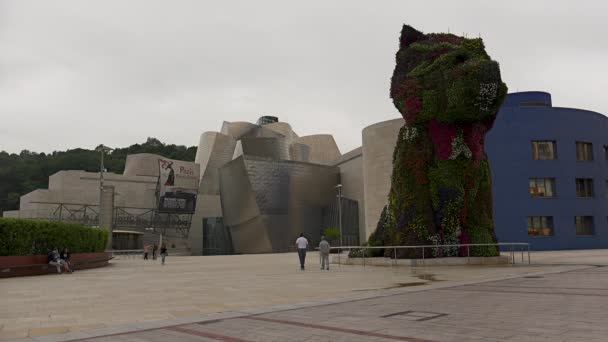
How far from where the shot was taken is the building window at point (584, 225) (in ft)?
116

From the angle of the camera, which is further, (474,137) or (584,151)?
(584,151)

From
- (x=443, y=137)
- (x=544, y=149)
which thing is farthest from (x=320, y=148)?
(x=443, y=137)

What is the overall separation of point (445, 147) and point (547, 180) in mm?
19875

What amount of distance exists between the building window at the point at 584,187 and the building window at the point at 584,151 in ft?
5.22

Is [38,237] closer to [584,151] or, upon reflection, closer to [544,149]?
[544,149]

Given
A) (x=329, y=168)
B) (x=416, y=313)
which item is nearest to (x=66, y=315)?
(x=416, y=313)

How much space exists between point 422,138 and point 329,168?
147ft

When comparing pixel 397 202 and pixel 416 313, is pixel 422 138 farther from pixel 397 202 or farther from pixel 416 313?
pixel 416 313

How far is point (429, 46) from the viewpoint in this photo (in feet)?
67.2

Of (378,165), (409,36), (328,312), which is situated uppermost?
(409,36)

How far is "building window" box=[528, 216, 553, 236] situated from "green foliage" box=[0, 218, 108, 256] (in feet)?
95.9

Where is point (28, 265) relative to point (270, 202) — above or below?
Answer: below

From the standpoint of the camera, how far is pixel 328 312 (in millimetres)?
7945

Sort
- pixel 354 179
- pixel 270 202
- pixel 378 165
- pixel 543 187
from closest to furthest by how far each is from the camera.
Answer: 1. pixel 543 187
2. pixel 378 165
3. pixel 270 202
4. pixel 354 179
